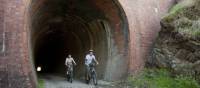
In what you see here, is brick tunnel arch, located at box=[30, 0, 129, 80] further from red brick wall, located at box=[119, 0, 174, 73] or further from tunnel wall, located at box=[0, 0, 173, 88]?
tunnel wall, located at box=[0, 0, 173, 88]

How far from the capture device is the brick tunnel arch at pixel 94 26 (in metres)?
15.0

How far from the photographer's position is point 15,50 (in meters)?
11.9

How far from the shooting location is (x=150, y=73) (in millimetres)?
14234

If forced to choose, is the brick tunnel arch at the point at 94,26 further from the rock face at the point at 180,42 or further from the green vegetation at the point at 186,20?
the green vegetation at the point at 186,20

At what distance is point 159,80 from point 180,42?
5.96ft

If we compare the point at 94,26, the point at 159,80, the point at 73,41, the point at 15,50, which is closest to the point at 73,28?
the point at 73,41

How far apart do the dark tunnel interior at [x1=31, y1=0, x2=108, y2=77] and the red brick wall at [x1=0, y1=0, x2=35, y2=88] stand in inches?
89.7

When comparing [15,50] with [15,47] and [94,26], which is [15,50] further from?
[94,26]

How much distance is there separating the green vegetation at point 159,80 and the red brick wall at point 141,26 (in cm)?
63

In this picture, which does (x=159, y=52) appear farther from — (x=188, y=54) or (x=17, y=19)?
(x=17, y=19)

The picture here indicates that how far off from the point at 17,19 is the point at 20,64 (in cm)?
172

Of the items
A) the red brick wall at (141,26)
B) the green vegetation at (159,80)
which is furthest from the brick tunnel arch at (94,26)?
the green vegetation at (159,80)

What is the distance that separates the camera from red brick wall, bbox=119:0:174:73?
1480cm

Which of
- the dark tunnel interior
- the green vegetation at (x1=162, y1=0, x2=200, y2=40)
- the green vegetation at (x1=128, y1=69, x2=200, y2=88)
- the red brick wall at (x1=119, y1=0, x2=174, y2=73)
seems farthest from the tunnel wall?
the green vegetation at (x1=162, y1=0, x2=200, y2=40)
